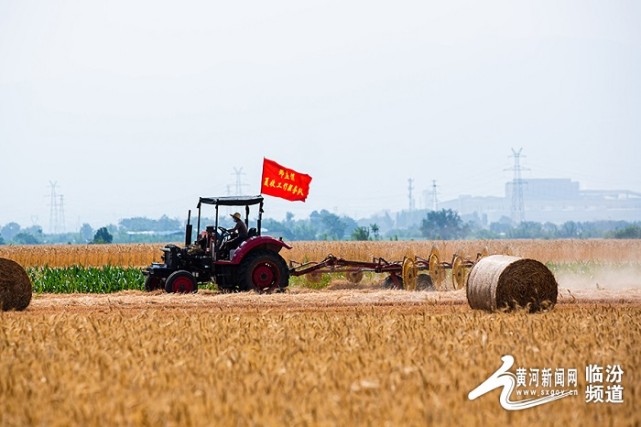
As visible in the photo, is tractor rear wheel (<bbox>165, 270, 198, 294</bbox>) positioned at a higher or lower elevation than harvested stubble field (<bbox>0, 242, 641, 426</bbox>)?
higher

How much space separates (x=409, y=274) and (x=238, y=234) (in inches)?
171

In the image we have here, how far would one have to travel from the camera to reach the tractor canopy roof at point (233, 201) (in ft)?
78.0

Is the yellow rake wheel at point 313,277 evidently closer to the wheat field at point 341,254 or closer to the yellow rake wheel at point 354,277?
the yellow rake wheel at point 354,277

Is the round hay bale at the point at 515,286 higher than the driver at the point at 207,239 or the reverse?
the reverse

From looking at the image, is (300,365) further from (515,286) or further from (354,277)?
(354,277)

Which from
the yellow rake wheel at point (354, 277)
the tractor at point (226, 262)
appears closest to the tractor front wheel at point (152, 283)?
the tractor at point (226, 262)

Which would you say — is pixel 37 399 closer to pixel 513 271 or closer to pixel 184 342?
pixel 184 342

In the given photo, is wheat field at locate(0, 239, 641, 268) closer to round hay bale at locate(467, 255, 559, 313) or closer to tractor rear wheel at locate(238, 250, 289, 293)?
tractor rear wheel at locate(238, 250, 289, 293)

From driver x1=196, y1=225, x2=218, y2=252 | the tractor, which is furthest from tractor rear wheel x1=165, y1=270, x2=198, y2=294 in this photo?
driver x1=196, y1=225, x2=218, y2=252

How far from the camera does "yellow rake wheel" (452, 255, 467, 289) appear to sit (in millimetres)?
25500

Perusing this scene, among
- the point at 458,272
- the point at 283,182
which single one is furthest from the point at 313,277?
the point at 458,272

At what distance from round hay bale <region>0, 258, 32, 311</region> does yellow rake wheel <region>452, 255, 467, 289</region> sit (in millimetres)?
10332

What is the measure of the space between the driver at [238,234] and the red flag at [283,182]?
6.49 feet

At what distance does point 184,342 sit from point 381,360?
2.93 m
